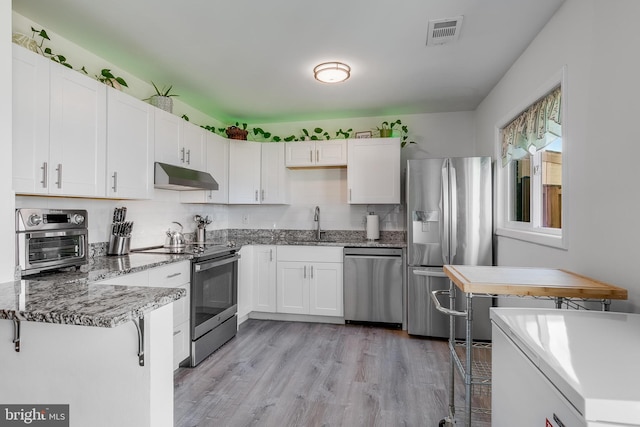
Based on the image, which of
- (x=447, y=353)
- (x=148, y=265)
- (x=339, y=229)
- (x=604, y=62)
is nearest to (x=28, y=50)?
(x=148, y=265)

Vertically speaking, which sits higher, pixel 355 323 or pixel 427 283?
pixel 427 283

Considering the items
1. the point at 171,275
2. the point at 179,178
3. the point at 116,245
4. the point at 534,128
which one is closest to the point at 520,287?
the point at 534,128

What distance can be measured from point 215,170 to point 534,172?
3102mm

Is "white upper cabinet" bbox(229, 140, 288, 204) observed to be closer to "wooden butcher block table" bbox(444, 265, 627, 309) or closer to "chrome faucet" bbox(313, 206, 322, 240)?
"chrome faucet" bbox(313, 206, 322, 240)

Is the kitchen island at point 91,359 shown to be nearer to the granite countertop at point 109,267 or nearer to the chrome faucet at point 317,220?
the granite countertop at point 109,267

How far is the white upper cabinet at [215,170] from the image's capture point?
3.57 meters

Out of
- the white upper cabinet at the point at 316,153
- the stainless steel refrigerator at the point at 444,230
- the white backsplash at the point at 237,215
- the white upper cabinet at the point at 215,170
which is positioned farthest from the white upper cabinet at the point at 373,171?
the white upper cabinet at the point at 215,170

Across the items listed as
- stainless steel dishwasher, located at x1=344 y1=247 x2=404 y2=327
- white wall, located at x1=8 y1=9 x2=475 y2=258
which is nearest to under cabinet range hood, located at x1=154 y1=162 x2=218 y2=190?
white wall, located at x1=8 y1=9 x2=475 y2=258

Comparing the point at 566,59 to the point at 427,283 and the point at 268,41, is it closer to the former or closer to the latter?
the point at 268,41

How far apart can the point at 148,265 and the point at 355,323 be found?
2.36m

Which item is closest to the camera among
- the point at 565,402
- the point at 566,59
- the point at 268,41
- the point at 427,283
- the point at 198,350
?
the point at 565,402

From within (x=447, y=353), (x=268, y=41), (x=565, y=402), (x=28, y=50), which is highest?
(x=268, y=41)

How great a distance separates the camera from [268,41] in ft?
7.84

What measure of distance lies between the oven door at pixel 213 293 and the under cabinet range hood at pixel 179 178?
2.35ft
